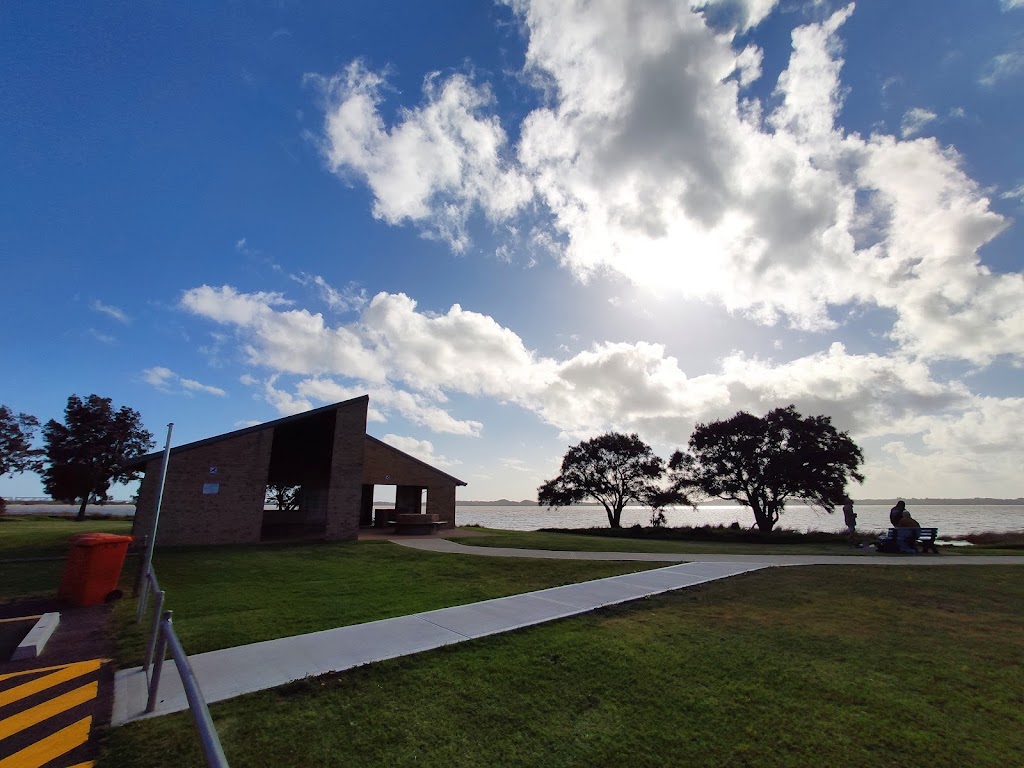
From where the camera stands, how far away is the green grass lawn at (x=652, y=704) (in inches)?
140

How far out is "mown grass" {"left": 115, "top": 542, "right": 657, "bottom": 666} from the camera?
264 inches

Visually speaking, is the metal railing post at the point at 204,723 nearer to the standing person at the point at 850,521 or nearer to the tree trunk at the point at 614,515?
the standing person at the point at 850,521

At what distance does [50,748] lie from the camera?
3.57 metres

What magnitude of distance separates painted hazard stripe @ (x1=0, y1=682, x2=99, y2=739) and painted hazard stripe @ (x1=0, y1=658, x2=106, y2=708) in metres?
0.37

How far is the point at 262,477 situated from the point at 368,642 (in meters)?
Result: 15.0

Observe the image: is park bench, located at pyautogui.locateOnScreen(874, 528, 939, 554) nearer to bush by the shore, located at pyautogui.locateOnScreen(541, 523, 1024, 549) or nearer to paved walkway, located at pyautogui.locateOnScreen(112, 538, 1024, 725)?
bush by the shore, located at pyautogui.locateOnScreen(541, 523, 1024, 549)

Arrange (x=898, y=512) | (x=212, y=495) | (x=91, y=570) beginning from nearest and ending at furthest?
(x=91, y=570)
(x=212, y=495)
(x=898, y=512)

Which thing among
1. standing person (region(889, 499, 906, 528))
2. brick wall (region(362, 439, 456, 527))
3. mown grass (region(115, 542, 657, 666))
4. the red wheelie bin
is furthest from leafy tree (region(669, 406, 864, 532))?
the red wheelie bin

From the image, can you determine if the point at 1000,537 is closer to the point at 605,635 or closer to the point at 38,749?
the point at 605,635

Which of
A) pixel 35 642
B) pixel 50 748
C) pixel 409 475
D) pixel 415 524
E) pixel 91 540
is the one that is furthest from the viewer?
pixel 409 475

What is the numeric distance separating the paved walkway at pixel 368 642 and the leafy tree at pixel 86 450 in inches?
1613

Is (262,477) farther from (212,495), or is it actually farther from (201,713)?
(201,713)

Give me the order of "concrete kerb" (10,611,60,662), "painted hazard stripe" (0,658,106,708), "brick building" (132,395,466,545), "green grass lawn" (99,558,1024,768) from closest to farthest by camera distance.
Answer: "green grass lawn" (99,558,1024,768) → "painted hazard stripe" (0,658,106,708) → "concrete kerb" (10,611,60,662) → "brick building" (132,395,466,545)

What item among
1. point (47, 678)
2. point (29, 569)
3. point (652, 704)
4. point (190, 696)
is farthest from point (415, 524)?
point (190, 696)
